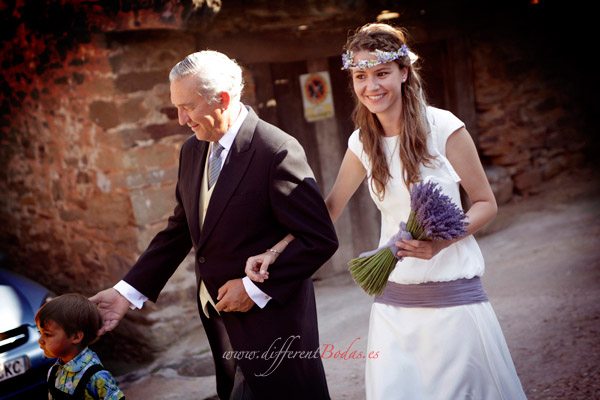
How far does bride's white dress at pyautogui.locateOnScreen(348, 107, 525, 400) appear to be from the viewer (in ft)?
8.75

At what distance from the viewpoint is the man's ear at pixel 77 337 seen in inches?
107

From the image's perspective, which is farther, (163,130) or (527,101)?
(527,101)

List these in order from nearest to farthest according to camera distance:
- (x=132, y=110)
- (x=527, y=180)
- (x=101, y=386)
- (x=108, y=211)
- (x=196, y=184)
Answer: (x=101, y=386)
(x=196, y=184)
(x=132, y=110)
(x=108, y=211)
(x=527, y=180)

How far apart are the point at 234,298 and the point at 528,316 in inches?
113

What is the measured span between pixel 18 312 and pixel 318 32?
3.49 meters

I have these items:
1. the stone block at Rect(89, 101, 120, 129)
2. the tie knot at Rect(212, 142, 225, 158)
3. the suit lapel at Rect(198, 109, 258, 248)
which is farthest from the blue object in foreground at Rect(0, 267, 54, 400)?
the tie knot at Rect(212, 142, 225, 158)

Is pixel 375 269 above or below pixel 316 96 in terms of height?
below

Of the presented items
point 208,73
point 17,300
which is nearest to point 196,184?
point 208,73

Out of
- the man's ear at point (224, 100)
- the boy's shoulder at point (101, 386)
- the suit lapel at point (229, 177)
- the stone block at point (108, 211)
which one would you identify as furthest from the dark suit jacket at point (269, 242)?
the stone block at point (108, 211)

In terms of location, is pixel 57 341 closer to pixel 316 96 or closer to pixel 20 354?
pixel 20 354

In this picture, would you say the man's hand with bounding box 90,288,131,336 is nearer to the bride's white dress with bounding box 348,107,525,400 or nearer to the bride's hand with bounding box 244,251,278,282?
the bride's hand with bounding box 244,251,278,282

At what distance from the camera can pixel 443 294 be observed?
8.99 ft

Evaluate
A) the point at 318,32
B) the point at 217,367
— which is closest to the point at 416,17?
the point at 318,32

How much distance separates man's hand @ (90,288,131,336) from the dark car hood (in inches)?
71.6
